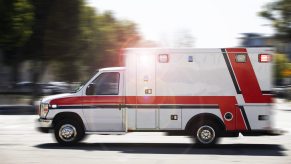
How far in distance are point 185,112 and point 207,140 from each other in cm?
87

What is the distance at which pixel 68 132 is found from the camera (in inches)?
509

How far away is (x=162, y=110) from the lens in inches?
490

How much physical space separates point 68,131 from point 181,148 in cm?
280

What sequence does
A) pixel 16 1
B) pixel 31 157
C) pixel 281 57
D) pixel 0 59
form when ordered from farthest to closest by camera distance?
pixel 281 57
pixel 0 59
pixel 16 1
pixel 31 157

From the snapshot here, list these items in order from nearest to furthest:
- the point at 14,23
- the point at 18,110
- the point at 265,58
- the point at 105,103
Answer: the point at 265,58 → the point at 105,103 → the point at 18,110 → the point at 14,23

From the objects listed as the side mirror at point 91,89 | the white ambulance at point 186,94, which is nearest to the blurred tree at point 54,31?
the side mirror at point 91,89

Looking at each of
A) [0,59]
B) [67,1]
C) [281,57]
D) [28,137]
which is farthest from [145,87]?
[281,57]

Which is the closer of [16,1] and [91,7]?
[16,1]

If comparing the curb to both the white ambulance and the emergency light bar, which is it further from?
the emergency light bar

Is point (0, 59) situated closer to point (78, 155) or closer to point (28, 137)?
point (28, 137)

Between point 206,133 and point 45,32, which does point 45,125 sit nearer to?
point 206,133

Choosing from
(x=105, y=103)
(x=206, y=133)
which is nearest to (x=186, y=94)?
(x=206, y=133)

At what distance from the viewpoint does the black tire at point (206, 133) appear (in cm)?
1247

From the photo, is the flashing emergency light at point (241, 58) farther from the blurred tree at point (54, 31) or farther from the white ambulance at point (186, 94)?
the blurred tree at point (54, 31)
